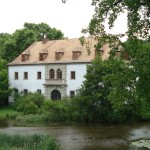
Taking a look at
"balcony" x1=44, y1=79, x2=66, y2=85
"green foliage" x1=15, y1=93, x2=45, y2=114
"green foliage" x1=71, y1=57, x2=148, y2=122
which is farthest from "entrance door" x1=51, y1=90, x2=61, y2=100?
"green foliage" x1=71, y1=57, x2=148, y2=122

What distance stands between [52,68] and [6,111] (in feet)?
28.1

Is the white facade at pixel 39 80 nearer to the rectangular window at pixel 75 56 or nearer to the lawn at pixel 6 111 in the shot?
the rectangular window at pixel 75 56

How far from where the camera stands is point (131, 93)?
2273 cm

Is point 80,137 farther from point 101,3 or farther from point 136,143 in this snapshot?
point 101,3

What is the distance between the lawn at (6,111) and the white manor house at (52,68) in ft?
14.0

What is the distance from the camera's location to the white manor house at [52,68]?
51562 millimetres

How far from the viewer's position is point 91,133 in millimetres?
34031

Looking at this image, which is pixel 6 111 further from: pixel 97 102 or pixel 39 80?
pixel 97 102

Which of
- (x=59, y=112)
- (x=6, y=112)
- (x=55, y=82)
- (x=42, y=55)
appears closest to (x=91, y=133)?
(x=59, y=112)

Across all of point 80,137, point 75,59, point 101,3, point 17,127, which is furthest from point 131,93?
point 75,59

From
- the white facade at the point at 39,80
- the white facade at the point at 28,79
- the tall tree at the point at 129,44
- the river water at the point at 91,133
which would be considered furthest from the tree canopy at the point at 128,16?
the white facade at the point at 28,79

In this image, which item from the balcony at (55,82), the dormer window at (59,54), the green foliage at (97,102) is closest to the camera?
the green foliage at (97,102)

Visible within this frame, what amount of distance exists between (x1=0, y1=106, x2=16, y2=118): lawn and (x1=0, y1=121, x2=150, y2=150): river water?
4.28 metres

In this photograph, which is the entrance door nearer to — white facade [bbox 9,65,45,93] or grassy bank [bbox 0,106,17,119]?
white facade [bbox 9,65,45,93]
